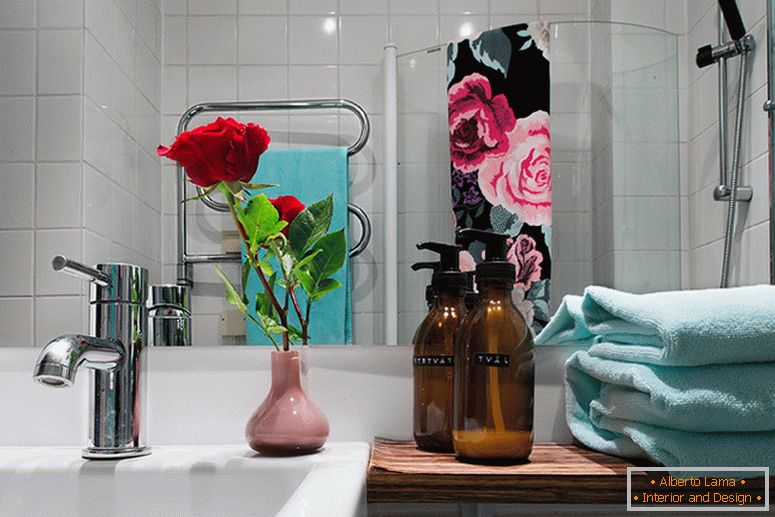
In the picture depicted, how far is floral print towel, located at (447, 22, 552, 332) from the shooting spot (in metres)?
1.13

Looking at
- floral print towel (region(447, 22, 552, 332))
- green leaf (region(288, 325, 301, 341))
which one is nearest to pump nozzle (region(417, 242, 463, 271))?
floral print towel (region(447, 22, 552, 332))

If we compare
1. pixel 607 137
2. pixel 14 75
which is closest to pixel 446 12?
pixel 607 137

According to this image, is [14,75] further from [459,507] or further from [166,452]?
[459,507]

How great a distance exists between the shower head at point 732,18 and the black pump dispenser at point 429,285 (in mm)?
512

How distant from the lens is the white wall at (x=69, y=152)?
1.12m

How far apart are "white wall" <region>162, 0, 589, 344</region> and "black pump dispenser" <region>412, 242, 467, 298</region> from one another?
0.09 metres

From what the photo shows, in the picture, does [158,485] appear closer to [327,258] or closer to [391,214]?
[327,258]

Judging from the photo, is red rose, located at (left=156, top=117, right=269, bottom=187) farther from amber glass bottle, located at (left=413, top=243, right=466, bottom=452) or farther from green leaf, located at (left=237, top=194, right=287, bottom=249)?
amber glass bottle, located at (left=413, top=243, right=466, bottom=452)

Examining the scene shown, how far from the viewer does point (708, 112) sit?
1157 millimetres

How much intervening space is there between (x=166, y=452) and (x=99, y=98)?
0.46m

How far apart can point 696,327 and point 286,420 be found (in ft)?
1.45

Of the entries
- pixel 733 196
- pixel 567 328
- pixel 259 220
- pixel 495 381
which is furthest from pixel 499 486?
pixel 733 196
